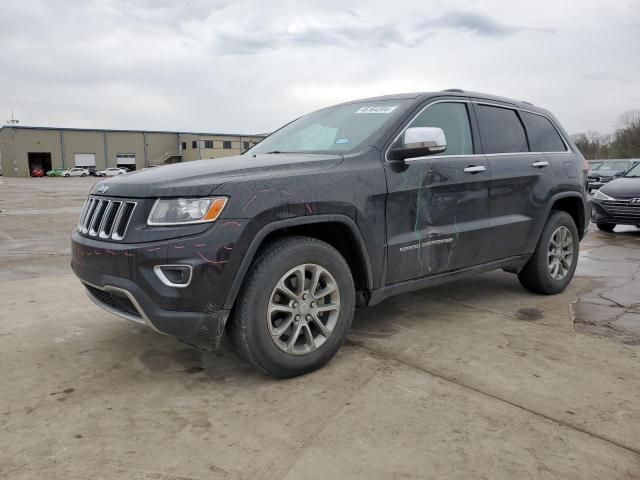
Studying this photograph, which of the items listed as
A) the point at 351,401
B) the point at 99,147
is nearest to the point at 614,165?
the point at 351,401

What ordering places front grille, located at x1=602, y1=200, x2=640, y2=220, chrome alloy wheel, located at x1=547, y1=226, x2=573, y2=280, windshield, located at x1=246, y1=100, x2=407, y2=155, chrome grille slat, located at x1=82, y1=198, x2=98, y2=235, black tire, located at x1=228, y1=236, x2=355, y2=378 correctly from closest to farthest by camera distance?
black tire, located at x1=228, y1=236, x2=355, y2=378
chrome grille slat, located at x1=82, y1=198, x2=98, y2=235
windshield, located at x1=246, y1=100, x2=407, y2=155
chrome alloy wheel, located at x1=547, y1=226, x2=573, y2=280
front grille, located at x1=602, y1=200, x2=640, y2=220

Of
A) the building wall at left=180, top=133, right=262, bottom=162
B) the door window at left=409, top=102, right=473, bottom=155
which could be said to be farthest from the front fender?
the building wall at left=180, top=133, right=262, bottom=162

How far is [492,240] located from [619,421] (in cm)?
183

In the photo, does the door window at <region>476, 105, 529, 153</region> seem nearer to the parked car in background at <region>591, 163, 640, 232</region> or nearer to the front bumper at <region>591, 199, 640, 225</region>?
the front bumper at <region>591, 199, 640, 225</region>

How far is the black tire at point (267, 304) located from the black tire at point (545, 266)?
2392 mm

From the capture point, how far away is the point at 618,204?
372 inches

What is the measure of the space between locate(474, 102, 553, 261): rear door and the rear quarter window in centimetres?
→ 11

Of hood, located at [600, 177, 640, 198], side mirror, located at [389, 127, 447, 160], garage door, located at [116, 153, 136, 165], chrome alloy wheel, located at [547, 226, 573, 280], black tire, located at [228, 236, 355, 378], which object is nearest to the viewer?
black tire, located at [228, 236, 355, 378]

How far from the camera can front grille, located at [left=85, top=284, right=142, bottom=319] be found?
291 centimetres

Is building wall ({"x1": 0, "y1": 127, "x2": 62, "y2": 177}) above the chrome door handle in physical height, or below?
above

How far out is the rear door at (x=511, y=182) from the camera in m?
4.21

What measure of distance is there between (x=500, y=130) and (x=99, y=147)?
3042 inches

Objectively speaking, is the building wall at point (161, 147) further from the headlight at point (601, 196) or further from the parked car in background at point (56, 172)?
the headlight at point (601, 196)

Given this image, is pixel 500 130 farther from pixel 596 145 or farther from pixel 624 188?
pixel 596 145
